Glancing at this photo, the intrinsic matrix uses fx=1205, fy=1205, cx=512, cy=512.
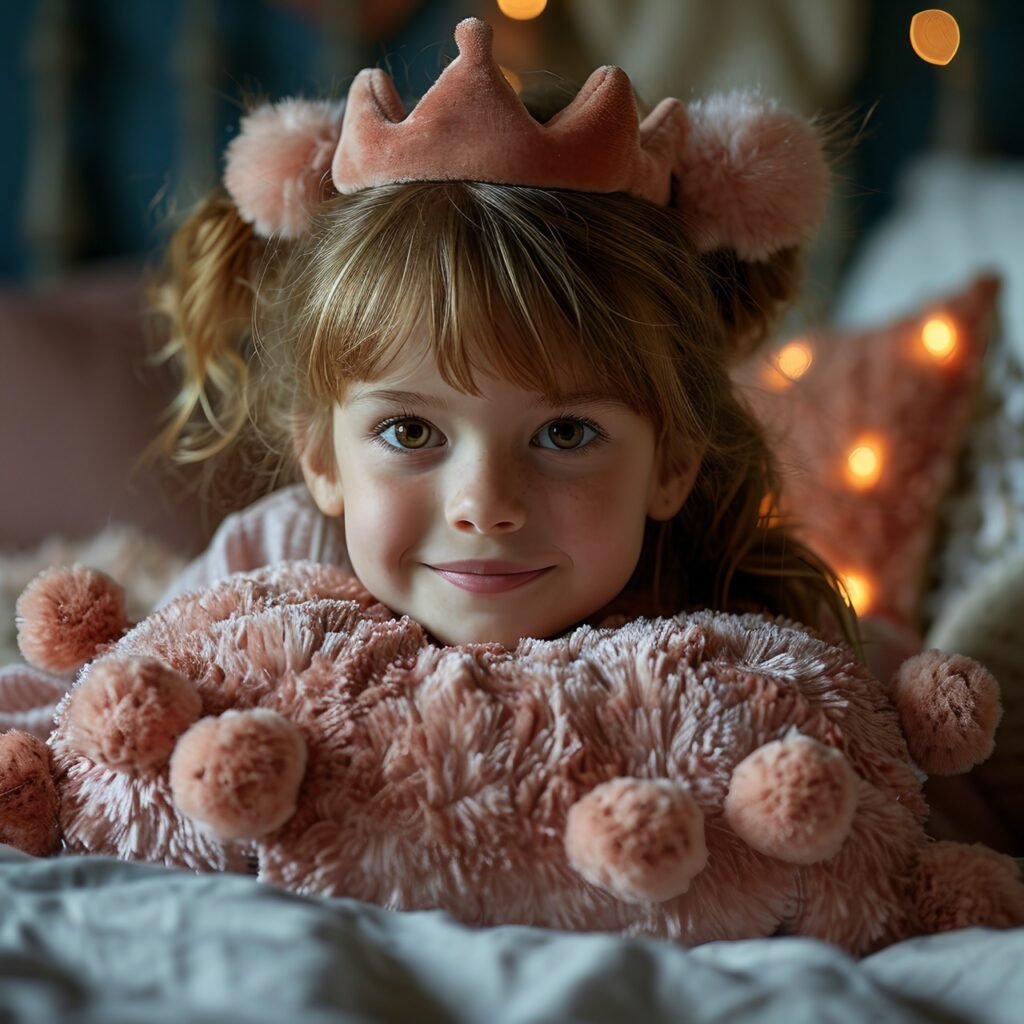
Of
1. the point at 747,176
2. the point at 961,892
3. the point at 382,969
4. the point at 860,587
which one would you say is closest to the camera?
the point at 382,969

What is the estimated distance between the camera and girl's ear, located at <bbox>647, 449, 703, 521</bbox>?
96 cm

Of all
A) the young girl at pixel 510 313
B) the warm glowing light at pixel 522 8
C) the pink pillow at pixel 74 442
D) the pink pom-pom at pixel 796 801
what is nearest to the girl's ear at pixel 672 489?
the young girl at pixel 510 313

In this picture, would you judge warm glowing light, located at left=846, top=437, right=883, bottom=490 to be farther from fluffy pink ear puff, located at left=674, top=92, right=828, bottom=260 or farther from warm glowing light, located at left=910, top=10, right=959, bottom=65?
warm glowing light, located at left=910, top=10, right=959, bottom=65

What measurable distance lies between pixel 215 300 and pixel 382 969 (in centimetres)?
69

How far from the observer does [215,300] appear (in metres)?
1.08

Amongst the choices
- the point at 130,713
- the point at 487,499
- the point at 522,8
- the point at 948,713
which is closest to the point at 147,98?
the point at 522,8

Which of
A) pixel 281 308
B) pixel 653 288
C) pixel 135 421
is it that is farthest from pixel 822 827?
pixel 135 421

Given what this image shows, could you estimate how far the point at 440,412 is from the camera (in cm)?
83

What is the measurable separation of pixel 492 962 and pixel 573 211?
508 mm

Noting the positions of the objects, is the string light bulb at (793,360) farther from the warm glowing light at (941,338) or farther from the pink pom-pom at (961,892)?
the pink pom-pom at (961,892)

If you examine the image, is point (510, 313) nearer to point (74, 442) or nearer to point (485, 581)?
point (485, 581)

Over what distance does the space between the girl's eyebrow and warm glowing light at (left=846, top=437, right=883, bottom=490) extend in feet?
2.46

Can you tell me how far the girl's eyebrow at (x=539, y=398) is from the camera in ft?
2.71

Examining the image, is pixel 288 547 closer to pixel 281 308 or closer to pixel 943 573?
pixel 281 308
